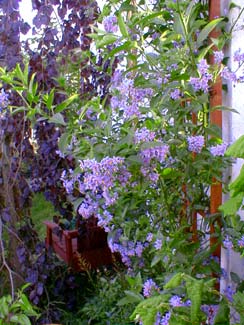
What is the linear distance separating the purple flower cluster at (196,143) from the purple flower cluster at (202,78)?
0.15 metres

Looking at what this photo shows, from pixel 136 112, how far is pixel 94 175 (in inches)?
10.9

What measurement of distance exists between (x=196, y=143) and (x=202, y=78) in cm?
20

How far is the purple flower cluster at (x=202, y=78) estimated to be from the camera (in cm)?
161

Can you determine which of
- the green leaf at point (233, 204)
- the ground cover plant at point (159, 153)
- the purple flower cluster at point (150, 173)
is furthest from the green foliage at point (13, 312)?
the green leaf at point (233, 204)

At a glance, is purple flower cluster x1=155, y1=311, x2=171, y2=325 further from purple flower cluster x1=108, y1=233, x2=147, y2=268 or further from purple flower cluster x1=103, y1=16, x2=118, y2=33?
purple flower cluster x1=103, y1=16, x2=118, y2=33

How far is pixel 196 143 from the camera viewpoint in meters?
1.67

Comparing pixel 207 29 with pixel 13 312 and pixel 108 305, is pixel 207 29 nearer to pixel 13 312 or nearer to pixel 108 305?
pixel 13 312

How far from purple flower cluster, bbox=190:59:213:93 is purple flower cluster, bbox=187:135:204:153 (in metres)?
0.15

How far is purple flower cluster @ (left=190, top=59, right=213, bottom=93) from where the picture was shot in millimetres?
1614

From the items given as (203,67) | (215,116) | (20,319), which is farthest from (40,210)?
(203,67)

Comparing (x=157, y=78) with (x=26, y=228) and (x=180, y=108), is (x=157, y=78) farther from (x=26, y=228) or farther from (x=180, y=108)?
(x=26, y=228)

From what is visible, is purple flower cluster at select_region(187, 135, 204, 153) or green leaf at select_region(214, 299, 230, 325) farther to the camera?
purple flower cluster at select_region(187, 135, 204, 153)

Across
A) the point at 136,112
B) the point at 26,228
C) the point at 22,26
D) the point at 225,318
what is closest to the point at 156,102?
the point at 136,112

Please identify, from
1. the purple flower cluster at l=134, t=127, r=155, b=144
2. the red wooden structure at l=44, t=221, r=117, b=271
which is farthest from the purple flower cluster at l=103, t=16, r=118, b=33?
the red wooden structure at l=44, t=221, r=117, b=271
